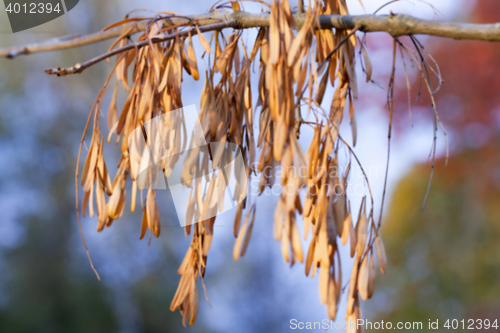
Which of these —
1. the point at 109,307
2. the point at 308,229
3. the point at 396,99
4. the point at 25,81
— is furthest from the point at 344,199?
the point at 396,99

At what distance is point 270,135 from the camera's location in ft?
1.40

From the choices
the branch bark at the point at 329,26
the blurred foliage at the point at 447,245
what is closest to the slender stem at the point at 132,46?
the branch bark at the point at 329,26

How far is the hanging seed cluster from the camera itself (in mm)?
366

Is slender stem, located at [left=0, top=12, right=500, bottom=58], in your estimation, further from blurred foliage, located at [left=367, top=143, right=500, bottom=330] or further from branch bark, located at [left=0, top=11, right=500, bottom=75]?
blurred foliage, located at [left=367, top=143, right=500, bottom=330]

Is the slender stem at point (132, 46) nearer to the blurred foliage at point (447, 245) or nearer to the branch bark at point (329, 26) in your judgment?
the branch bark at point (329, 26)

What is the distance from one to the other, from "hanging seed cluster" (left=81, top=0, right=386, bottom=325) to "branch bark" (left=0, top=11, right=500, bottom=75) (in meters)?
0.01

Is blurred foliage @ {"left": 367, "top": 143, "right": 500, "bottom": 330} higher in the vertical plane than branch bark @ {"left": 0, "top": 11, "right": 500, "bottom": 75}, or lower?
lower

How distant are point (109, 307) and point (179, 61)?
5.53ft

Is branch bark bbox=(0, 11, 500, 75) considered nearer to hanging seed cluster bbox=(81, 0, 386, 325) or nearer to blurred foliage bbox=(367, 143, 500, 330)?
→ hanging seed cluster bbox=(81, 0, 386, 325)

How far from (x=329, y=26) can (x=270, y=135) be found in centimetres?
16

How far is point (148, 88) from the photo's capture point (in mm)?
411

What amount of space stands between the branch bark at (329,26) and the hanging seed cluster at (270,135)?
1cm

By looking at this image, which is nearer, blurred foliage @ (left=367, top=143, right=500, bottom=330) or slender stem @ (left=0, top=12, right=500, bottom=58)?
slender stem @ (left=0, top=12, right=500, bottom=58)

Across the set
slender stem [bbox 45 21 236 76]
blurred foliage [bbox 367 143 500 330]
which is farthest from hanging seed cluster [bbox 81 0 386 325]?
blurred foliage [bbox 367 143 500 330]
